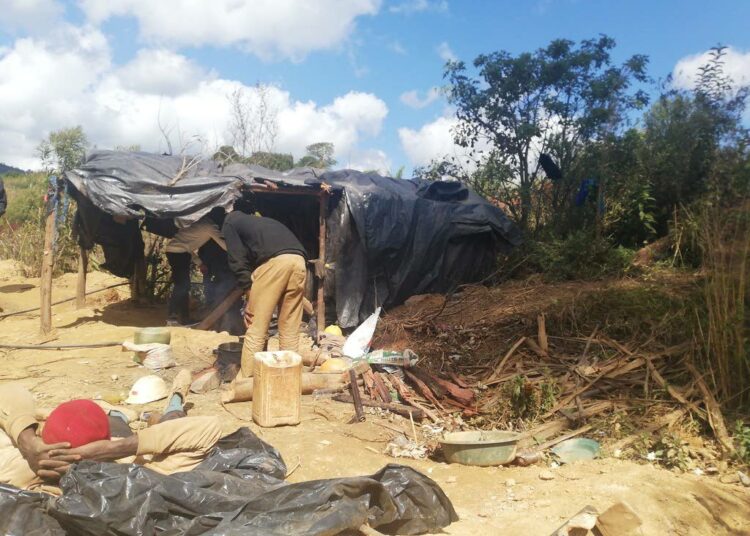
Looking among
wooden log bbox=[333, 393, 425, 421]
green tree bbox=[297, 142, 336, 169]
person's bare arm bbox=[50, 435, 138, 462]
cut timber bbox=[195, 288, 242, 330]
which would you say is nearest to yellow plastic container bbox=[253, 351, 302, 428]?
wooden log bbox=[333, 393, 425, 421]

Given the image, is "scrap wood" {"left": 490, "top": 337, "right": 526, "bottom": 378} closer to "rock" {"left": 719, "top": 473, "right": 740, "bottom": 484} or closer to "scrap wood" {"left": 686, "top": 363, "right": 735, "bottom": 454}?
"scrap wood" {"left": 686, "top": 363, "right": 735, "bottom": 454}

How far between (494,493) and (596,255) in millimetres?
→ 6302

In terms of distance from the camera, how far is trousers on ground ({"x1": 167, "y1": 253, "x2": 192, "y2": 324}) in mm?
9266

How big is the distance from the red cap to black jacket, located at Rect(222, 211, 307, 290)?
3.02m

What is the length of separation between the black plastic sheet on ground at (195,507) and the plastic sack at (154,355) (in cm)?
394

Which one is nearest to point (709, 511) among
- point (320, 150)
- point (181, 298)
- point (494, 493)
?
point (494, 493)

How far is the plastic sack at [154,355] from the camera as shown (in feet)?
23.2

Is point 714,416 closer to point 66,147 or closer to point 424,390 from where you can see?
point 424,390

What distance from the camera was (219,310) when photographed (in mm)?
8805

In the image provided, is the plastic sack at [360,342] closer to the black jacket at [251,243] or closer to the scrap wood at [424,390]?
the scrap wood at [424,390]

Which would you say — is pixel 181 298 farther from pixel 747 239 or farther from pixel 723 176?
pixel 723 176

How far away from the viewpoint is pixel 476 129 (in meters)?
12.1

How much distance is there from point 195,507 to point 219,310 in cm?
591

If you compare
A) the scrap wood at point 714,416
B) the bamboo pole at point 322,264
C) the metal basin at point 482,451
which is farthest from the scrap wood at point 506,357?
the bamboo pole at point 322,264
